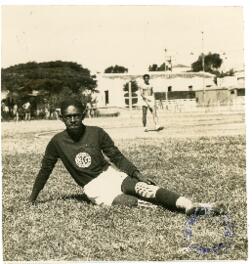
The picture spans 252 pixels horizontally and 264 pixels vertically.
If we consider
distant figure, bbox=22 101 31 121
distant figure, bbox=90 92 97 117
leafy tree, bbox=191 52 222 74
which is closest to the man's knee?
leafy tree, bbox=191 52 222 74

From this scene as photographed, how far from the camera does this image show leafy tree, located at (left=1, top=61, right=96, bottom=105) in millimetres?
5816

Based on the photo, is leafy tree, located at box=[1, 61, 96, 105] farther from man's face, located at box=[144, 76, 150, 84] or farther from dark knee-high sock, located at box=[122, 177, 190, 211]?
dark knee-high sock, located at box=[122, 177, 190, 211]

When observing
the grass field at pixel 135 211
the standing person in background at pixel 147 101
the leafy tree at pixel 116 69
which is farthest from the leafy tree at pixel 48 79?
the standing person in background at pixel 147 101

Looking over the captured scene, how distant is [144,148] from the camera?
6.57 m

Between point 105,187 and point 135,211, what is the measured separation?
36 centimetres

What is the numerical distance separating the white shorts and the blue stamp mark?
2.40ft

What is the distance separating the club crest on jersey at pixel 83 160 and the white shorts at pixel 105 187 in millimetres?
156

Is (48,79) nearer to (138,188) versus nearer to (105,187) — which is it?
(105,187)

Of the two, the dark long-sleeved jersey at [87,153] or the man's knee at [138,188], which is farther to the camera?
the dark long-sleeved jersey at [87,153]

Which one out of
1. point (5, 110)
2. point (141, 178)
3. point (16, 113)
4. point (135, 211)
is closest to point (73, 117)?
point (141, 178)

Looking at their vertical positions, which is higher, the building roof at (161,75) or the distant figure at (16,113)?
the building roof at (161,75)

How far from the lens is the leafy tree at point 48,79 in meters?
5.82

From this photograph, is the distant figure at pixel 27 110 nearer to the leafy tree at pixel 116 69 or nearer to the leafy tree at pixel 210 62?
the leafy tree at pixel 116 69

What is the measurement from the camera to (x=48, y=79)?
21.5 ft
